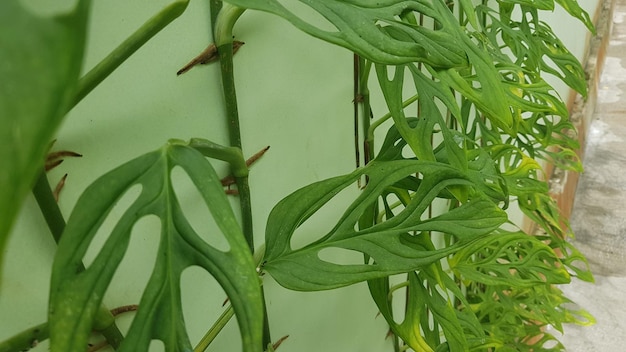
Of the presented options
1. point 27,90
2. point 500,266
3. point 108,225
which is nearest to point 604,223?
point 500,266

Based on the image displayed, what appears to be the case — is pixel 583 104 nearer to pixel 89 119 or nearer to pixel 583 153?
pixel 583 153

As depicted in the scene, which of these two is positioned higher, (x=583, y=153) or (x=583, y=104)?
(x=583, y=104)

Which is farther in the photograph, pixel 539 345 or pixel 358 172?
pixel 539 345

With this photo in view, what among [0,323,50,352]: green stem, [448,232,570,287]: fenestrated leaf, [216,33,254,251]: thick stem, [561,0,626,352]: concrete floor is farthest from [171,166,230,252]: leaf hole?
[561,0,626,352]: concrete floor

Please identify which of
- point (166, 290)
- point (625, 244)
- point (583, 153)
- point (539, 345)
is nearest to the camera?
point (166, 290)

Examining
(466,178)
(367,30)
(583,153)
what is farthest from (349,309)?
(583,153)

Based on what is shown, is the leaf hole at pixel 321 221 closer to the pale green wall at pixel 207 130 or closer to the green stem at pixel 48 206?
the pale green wall at pixel 207 130
